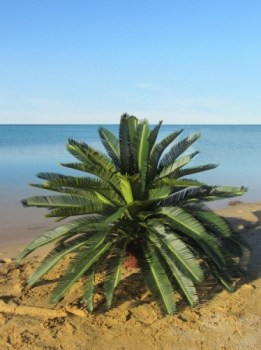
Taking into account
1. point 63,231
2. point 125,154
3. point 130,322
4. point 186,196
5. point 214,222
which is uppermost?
point 125,154

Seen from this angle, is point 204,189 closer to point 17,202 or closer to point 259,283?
point 259,283

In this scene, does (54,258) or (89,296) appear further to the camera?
(54,258)

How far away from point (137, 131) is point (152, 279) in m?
2.00

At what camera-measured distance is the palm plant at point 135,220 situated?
4836 millimetres

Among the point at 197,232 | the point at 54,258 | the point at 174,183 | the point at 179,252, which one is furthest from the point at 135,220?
the point at 54,258

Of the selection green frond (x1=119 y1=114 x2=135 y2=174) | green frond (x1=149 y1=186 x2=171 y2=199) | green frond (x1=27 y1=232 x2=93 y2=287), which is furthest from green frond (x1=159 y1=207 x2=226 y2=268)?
green frond (x1=27 y1=232 x2=93 y2=287)

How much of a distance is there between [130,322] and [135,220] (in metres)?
1.27

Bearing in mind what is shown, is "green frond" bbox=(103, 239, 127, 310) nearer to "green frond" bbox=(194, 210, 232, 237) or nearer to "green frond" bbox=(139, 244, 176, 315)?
"green frond" bbox=(139, 244, 176, 315)

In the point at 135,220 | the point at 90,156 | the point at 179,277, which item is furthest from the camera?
the point at 90,156

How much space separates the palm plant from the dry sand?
8.4 inches

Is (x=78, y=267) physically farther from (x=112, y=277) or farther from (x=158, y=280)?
(x=158, y=280)

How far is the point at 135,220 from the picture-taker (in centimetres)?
546

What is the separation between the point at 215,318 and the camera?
192 inches

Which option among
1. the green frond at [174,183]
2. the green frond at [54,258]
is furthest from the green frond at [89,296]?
the green frond at [174,183]
